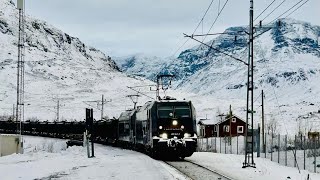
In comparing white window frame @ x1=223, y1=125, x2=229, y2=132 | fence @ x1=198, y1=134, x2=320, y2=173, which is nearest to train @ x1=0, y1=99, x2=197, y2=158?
fence @ x1=198, y1=134, x2=320, y2=173

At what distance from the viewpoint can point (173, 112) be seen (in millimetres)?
30547

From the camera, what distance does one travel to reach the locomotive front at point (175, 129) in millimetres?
29438

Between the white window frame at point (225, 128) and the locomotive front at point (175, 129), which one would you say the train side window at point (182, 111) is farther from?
the white window frame at point (225, 128)

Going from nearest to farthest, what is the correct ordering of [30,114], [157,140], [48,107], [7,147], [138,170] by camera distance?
[138,170], [157,140], [7,147], [30,114], [48,107]

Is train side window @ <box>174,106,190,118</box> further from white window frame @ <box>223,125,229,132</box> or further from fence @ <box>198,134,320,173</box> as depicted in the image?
white window frame @ <box>223,125,229,132</box>

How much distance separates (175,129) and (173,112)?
3.71 ft

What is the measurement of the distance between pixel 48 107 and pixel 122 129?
12977cm

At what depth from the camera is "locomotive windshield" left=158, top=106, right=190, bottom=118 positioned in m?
30.4

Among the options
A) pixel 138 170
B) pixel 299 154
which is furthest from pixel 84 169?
pixel 299 154

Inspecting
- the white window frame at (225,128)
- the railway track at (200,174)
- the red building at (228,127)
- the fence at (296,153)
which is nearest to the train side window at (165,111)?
the railway track at (200,174)

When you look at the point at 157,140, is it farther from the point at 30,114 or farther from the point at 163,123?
the point at 30,114

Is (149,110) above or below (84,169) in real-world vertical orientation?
above

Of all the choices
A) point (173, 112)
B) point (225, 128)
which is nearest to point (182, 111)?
point (173, 112)

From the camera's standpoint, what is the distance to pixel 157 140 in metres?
29.5
